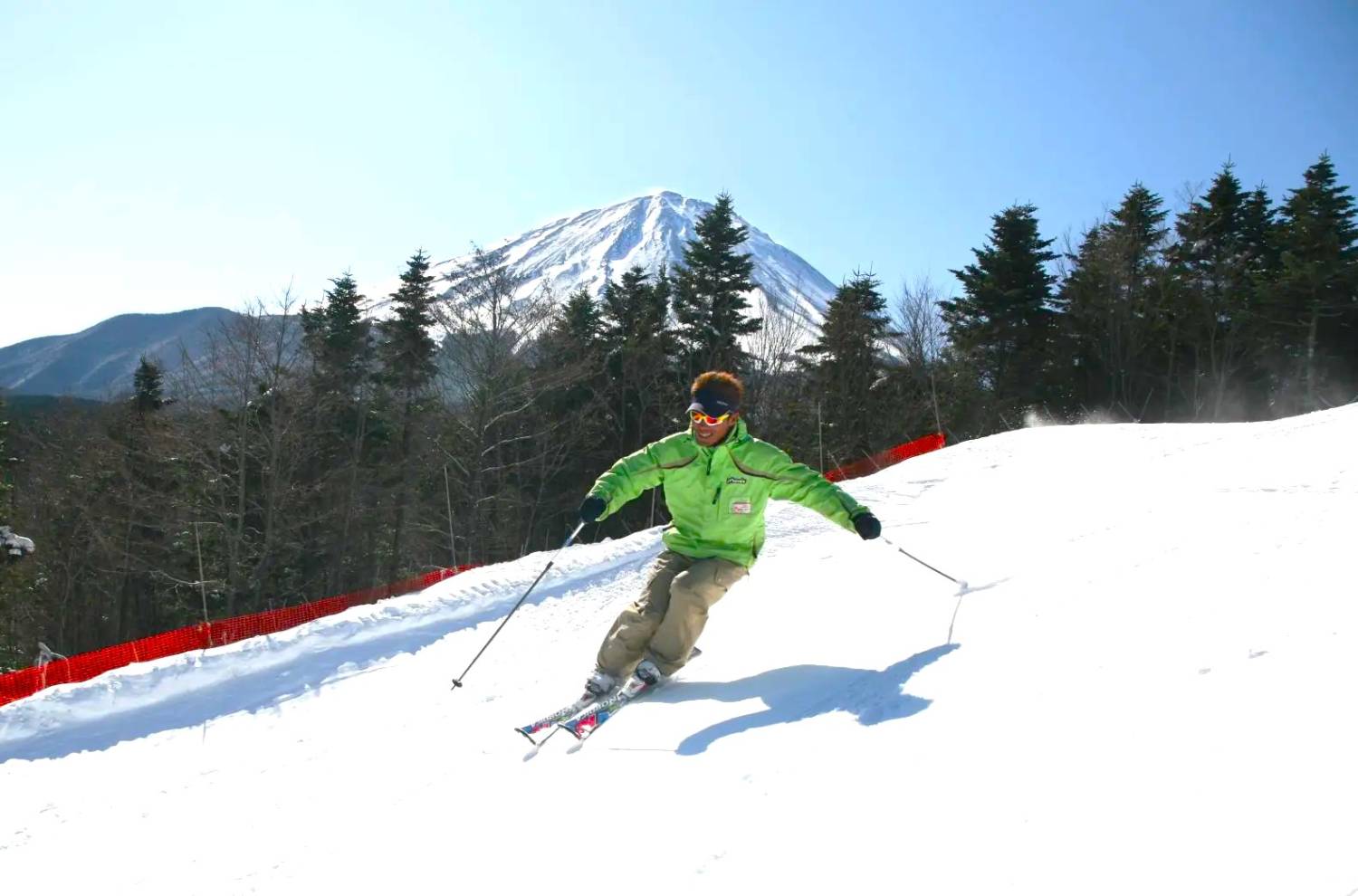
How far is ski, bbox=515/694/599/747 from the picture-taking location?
4352mm

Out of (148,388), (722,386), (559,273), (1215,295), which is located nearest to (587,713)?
(722,386)

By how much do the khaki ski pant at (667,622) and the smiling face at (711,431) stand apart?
2.43 feet

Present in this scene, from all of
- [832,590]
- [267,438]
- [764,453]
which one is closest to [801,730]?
[764,453]

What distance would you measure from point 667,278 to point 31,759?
99.2ft

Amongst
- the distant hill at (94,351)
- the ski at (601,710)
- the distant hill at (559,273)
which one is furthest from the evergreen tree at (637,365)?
the distant hill at (94,351)

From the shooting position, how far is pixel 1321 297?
26484mm

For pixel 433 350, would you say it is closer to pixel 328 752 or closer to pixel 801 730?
pixel 328 752

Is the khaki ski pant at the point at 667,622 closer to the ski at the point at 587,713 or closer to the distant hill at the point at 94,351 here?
the ski at the point at 587,713

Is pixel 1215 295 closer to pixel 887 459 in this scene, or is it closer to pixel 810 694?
pixel 887 459

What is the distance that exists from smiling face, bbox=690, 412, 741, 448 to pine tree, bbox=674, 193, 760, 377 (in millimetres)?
26052

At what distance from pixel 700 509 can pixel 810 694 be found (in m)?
1.51

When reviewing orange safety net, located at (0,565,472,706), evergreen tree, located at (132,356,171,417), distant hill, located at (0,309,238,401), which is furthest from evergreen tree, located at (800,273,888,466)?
distant hill, located at (0,309,238,401)

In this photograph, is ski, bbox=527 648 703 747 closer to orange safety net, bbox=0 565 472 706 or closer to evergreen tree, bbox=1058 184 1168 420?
orange safety net, bbox=0 565 472 706

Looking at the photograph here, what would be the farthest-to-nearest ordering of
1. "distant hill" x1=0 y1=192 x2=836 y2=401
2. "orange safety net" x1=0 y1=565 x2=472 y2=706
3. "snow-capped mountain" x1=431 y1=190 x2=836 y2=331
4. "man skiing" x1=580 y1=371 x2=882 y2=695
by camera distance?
"snow-capped mountain" x1=431 y1=190 x2=836 y2=331 < "distant hill" x1=0 y1=192 x2=836 y2=401 < "orange safety net" x1=0 y1=565 x2=472 y2=706 < "man skiing" x1=580 y1=371 x2=882 y2=695
